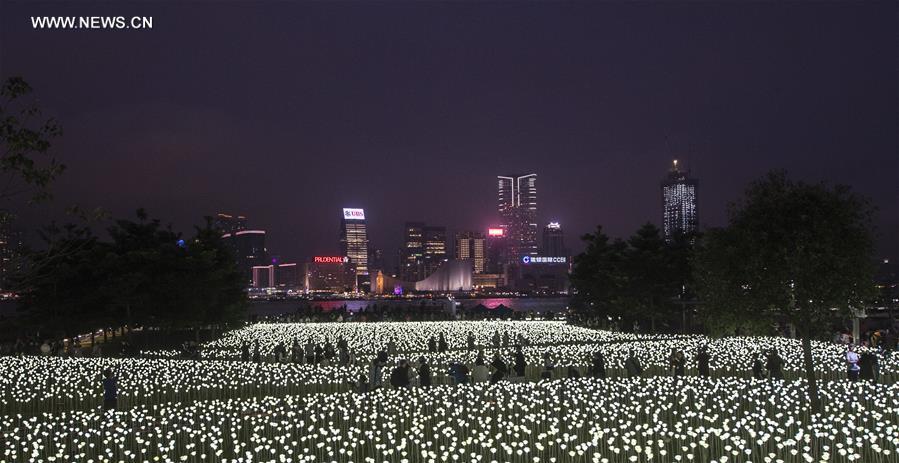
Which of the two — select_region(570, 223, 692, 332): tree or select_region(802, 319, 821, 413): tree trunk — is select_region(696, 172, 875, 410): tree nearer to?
select_region(802, 319, 821, 413): tree trunk

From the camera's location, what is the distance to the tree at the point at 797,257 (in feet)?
61.5

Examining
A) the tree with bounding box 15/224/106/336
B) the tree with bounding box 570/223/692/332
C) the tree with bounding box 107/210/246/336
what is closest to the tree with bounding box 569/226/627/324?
the tree with bounding box 570/223/692/332

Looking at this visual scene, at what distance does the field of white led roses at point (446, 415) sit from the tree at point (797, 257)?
227cm

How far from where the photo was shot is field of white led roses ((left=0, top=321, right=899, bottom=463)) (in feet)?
49.4

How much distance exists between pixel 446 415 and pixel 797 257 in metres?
9.25

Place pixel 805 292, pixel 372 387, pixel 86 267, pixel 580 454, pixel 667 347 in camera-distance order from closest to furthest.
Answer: pixel 580 454 < pixel 805 292 < pixel 372 387 < pixel 667 347 < pixel 86 267

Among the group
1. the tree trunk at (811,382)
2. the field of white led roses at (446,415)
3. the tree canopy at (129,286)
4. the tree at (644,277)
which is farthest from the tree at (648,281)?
the tree trunk at (811,382)

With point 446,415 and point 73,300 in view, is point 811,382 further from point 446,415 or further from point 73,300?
point 73,300

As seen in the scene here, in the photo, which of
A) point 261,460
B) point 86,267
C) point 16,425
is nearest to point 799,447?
point 261,460

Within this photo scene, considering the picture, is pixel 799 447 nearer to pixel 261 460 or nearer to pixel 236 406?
pixel 261 460

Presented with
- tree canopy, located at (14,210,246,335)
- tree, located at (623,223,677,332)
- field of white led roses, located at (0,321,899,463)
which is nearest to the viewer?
field of white led roses, located at (0,321,899,463)

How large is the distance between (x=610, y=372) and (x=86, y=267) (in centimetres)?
2996

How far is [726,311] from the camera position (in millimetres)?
19781

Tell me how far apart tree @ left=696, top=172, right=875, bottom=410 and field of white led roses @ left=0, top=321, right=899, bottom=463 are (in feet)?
7.45
